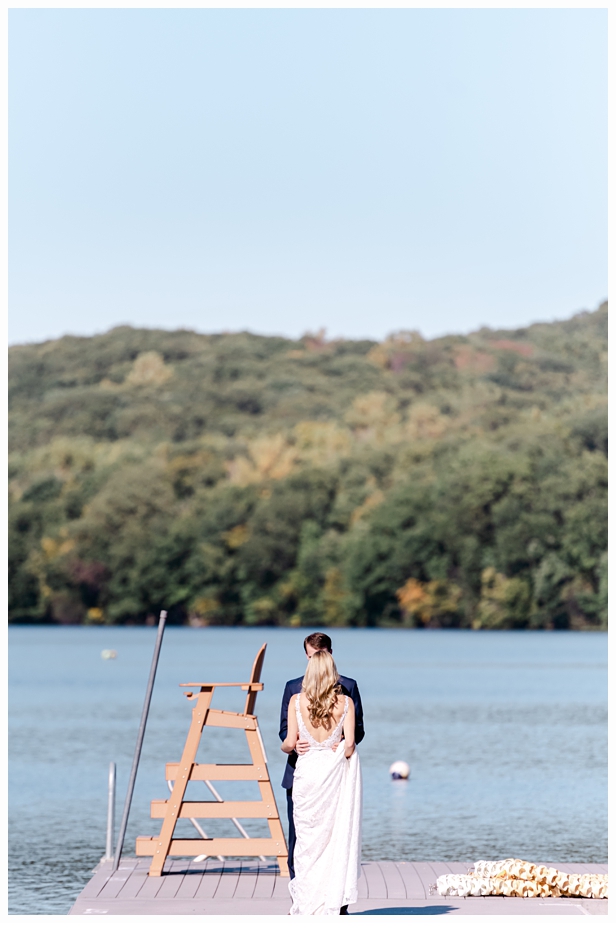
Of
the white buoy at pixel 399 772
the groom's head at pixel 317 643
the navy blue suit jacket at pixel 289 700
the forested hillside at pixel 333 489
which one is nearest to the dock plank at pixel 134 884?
the navy blue suit jacket at pixel 289 700

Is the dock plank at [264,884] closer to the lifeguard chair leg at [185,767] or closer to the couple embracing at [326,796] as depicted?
the lifeguard chair leg at [185,767]

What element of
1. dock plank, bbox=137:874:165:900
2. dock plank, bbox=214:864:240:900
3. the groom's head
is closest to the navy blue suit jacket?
the groom's head

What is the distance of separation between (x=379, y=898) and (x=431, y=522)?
238 feet

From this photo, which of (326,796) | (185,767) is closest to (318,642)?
(326,796)

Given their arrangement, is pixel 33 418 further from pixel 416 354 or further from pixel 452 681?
pixel 452 681

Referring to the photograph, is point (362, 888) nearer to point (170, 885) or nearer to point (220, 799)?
point (220, 799)

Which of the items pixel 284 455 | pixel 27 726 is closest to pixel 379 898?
pixel 27 726

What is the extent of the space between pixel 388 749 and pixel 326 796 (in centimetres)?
1950

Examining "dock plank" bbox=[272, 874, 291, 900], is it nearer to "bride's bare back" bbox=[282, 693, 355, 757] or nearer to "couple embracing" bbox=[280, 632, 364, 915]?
"couple embracing" bbox=[280, 632, 364, 915]

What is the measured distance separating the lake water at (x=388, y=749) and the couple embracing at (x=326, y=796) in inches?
143

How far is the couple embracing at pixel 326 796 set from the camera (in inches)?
275

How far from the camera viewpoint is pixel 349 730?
274 inches

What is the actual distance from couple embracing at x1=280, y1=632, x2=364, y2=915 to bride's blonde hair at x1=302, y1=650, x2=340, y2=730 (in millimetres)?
13
